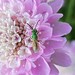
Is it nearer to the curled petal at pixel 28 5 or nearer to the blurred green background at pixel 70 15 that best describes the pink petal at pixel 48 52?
the curled petal at pixel 28 5

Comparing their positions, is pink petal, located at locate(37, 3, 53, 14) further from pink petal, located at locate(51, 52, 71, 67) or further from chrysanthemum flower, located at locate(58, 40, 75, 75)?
chrysanthemum flower, located at locate(58, 40, 75, 75)

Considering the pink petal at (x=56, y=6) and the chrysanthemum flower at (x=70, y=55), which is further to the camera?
the chrysanthemum flower at (x=70, y=55)

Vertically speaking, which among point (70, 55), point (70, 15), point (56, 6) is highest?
point (56, 6)

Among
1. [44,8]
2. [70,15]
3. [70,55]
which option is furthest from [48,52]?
[70,15]

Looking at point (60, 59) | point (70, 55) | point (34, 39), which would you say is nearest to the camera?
point (34, 39)

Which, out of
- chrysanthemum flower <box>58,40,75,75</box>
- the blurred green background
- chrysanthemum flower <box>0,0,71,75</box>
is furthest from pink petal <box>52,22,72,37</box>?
the blurred green background

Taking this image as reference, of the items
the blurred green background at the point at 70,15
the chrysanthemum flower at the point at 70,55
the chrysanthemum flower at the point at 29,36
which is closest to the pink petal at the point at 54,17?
the chrysanthemum flower at the point at 29,36

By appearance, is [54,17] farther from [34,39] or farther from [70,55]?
[70,55]
